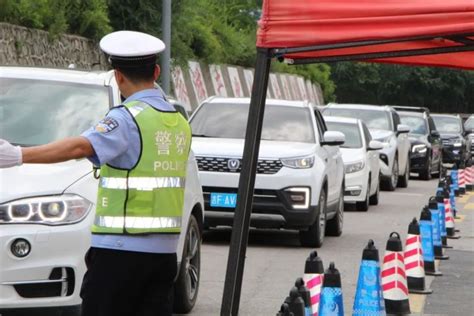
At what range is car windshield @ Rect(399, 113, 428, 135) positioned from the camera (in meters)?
32.5

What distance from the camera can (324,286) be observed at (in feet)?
24.9

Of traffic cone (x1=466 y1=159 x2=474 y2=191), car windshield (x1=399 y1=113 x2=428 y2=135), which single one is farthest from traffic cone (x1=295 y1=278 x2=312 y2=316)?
car windshield (x1=399 y1=113 x2=428 y2=135)

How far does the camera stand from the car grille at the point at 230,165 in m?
14.8

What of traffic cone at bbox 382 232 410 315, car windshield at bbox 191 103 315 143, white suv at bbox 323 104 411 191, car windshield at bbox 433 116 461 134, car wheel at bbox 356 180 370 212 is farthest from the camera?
car windshield at bbox 433 116 461 134

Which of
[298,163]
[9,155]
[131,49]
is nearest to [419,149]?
[298,163]

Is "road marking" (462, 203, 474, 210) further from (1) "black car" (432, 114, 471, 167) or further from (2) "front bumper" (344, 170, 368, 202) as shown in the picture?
(1) "black car" (432, 114, 471, 167)

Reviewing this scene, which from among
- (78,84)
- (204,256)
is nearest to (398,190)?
(204,256)

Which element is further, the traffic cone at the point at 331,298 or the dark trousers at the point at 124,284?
the traffic cone at the point at 331,298

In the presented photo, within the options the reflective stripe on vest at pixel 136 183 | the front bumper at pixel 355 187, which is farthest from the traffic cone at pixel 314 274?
the front bumper at pixel 355 187

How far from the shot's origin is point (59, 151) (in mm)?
A: 5340

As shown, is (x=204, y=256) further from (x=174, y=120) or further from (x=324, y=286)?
(x=174, y=120)

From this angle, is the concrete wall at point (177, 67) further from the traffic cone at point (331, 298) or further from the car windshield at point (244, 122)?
the traffic cone at point (331, 298)

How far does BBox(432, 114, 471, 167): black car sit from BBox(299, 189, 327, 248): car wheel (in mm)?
22478

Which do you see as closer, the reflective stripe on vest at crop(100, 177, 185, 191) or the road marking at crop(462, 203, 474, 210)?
the reflective stripe on vest at crop(100, 177, 185, 191)
